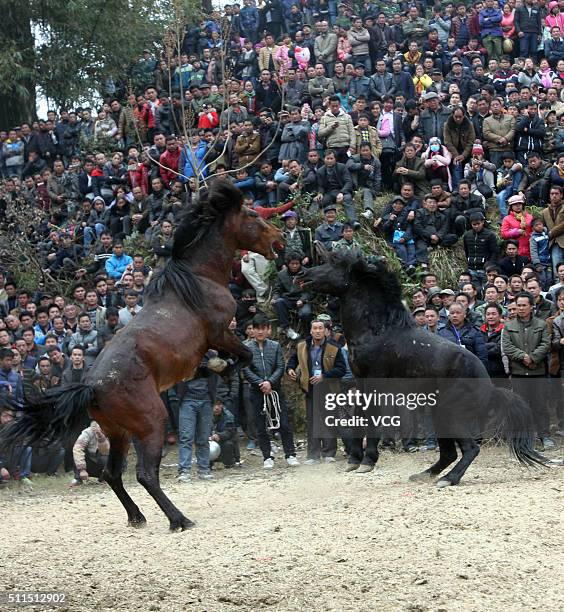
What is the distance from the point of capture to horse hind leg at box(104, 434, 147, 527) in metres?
9.44

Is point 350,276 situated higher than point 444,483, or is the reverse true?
point 350,276

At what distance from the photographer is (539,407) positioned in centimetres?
1293

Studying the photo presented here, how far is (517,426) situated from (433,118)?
890 cm

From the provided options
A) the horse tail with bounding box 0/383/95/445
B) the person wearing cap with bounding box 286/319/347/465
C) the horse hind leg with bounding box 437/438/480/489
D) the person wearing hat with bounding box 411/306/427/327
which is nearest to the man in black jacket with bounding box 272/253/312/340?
the person wearing cap with bounding box 286/319/347/465

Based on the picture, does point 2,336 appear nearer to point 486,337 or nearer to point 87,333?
point 87,333

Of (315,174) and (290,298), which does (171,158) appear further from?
(290,298)

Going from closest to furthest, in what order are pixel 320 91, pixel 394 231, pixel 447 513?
1. pixel 447 513
2. pixel 394 231
3. pixel 320 91

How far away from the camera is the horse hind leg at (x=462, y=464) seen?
1055cm

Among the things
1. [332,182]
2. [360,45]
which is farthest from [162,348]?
[360,45]

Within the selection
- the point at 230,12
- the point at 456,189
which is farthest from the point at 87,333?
the point at 230,12

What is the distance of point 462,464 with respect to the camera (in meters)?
10.7

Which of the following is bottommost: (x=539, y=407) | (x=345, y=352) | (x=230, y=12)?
(x=539, y=407)

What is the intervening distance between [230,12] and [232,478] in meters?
15.3

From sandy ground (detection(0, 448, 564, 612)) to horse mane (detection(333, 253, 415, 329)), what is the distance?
1.76 meters
